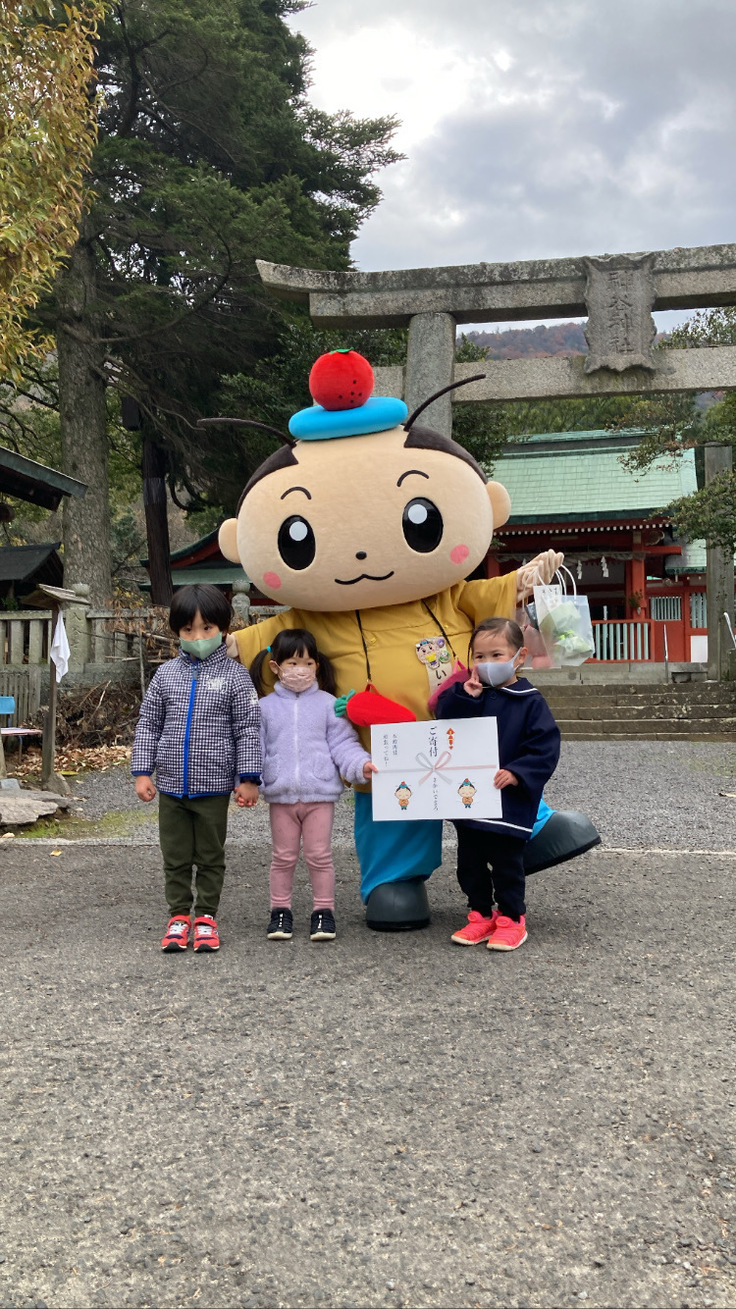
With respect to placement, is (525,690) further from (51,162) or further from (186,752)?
(51,162)

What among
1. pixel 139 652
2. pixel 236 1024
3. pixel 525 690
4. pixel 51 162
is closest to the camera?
pixel 236 1024

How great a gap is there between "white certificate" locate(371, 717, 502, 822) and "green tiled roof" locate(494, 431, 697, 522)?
14085 millimetres

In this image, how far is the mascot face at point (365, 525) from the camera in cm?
402

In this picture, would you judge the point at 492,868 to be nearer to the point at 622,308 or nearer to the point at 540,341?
the point at 622,308

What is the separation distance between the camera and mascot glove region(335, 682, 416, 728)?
391 cm

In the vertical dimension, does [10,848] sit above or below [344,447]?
below

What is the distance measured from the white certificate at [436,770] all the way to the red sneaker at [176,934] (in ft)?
2.73

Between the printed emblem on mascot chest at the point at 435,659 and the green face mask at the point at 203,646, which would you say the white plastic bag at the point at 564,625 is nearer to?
the printed emblem on mascot chest at the point at 435,659

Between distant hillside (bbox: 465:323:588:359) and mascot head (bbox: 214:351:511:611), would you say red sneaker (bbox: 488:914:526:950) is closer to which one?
mascot head (bbox: 214:351:511:611)

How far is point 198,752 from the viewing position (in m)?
3.82

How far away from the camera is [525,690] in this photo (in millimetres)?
3756

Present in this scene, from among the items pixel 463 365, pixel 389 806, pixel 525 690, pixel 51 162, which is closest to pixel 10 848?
pixel 389 806

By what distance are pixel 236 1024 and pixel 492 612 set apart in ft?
6.75

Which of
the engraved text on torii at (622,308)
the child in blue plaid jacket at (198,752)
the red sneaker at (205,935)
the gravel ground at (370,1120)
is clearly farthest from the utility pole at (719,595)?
the red sneaker at (205,935)
